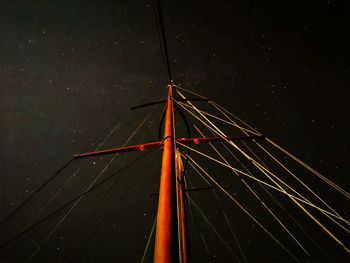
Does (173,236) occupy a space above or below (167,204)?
below

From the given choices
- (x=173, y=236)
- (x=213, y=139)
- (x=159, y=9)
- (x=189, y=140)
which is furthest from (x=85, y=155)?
(x=159, y=9)

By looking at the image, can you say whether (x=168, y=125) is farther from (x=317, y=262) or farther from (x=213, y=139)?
(x=317, y=262)

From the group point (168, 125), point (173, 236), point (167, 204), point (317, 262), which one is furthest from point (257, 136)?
point (317, 262)

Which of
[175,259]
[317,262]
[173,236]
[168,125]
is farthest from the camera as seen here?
[317,262]

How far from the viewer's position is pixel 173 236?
1.82 m

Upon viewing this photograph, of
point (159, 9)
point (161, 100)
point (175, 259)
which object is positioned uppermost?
point (161, 100)

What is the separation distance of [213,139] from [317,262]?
1272 cm

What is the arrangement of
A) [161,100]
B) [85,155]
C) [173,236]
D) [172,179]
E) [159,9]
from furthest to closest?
[161,100], [85,155], [172,179], [173,236], [159,9]

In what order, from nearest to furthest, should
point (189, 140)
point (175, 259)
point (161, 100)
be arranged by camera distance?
point (175, 259), point (189, 140), point (161, 100)

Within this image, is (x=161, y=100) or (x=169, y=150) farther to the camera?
(x=161, y=100)

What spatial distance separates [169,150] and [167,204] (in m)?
0.88

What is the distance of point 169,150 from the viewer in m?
2.93

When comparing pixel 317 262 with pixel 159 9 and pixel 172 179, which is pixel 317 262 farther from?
pixel 159 9

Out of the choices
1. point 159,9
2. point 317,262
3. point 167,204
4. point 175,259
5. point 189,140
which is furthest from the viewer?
point 317,262
